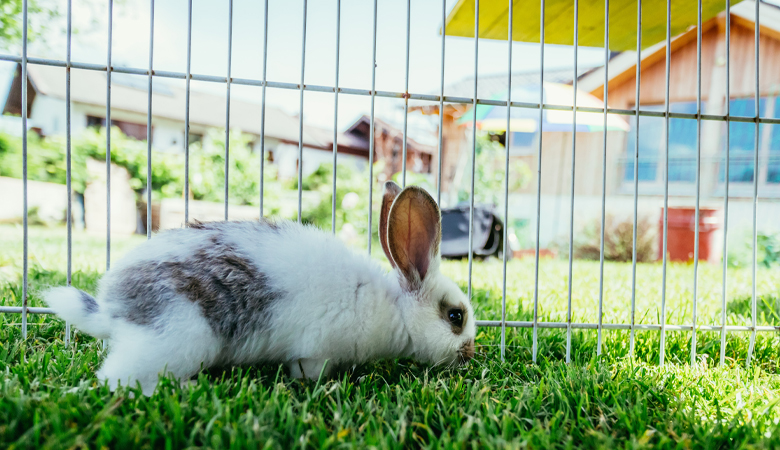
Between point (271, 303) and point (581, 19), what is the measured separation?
2.27 m

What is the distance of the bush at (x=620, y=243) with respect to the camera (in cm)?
845

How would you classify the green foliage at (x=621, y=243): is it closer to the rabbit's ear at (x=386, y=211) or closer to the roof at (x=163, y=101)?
the rabbit's ear at (x=386, y=211)

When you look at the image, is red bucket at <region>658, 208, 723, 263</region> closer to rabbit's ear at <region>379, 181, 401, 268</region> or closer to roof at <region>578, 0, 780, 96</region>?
roof at <region>578, 0, 780, 96</region>

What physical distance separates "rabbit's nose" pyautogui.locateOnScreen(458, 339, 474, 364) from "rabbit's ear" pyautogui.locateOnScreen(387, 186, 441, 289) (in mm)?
299

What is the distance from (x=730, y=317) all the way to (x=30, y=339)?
133 inches

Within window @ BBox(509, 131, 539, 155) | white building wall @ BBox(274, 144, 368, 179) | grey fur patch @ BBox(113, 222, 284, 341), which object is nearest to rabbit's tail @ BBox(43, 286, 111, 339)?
grey fur patch @ BBox(113, 222, 284, 341)

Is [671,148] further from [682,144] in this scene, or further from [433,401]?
[433,401]

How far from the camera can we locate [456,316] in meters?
1.92

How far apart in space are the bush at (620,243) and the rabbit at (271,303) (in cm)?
725

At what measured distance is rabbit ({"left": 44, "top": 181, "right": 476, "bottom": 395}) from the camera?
4.99 ft

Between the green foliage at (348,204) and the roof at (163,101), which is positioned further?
the roof at (163,101)

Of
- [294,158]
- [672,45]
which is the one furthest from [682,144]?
[294,158]

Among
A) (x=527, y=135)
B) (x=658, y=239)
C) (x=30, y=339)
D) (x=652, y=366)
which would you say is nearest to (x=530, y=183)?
(x=527, y=135)

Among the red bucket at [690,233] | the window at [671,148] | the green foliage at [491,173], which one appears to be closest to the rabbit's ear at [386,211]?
the red bucket at [690,233]
